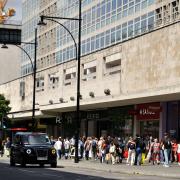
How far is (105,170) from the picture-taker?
104 feet

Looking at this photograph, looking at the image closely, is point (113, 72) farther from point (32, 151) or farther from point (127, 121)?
point (32, 151)

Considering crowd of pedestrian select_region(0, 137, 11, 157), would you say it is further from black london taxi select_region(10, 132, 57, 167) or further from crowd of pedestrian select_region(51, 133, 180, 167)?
black london taxi select_region(10, 132, 57, 167)

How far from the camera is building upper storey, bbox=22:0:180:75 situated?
49.0 metres

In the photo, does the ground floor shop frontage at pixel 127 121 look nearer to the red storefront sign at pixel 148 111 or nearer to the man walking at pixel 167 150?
the red storefront sign at pixel 148 111

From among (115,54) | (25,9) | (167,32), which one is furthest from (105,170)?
(25,9)

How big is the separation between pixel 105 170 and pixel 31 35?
51.2 meters

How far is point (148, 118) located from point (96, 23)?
58.2 ft

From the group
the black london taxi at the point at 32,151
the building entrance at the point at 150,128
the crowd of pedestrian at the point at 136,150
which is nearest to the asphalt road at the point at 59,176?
the black london taxi at the point at 32,151

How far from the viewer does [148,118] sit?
44219 mm

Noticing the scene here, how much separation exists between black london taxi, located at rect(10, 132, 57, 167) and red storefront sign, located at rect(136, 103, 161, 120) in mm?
11148

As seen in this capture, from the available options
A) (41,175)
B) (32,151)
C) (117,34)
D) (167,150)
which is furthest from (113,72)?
(41,175)

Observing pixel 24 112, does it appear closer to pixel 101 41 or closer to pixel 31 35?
pixel 31 35

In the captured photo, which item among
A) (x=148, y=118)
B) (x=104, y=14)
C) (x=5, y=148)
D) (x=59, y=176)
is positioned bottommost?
(x=59, y=176)

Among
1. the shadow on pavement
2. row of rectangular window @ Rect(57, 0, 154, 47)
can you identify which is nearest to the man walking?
the shadow on pavement
